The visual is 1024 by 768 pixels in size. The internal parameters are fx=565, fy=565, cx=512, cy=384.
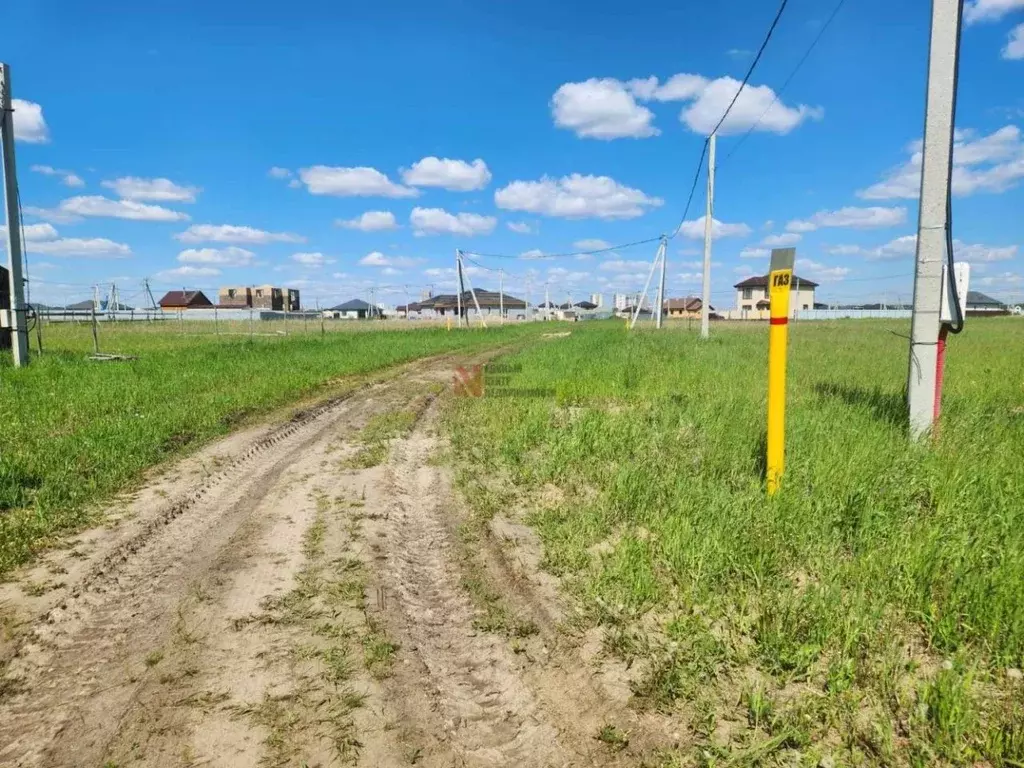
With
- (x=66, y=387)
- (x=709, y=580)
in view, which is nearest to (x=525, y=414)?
(x=709, y=580)

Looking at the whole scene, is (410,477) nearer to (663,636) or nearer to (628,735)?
(663,636)

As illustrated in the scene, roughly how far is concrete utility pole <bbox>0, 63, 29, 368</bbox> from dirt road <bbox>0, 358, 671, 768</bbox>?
1102 centimetres

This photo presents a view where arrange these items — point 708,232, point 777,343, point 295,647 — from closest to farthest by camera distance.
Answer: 1. point 295,647
2. point 777,343
3. point 708,232

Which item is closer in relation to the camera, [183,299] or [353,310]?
[183,299]

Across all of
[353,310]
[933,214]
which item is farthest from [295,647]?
[353,310]

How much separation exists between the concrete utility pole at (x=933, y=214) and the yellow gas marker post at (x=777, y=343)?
2.16m

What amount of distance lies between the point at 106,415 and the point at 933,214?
953cm

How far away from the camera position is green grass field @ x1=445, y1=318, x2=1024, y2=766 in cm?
212

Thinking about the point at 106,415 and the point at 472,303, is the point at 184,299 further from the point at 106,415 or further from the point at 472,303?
the point at 106,415

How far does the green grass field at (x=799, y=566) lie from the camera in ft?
6.97

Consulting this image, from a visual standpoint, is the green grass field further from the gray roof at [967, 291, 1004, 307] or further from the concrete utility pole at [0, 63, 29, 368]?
the gray roof at [967, 291, 1004, 307]

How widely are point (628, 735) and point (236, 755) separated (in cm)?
142

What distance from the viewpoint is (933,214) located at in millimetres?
5141

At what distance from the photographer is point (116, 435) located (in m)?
6.26
